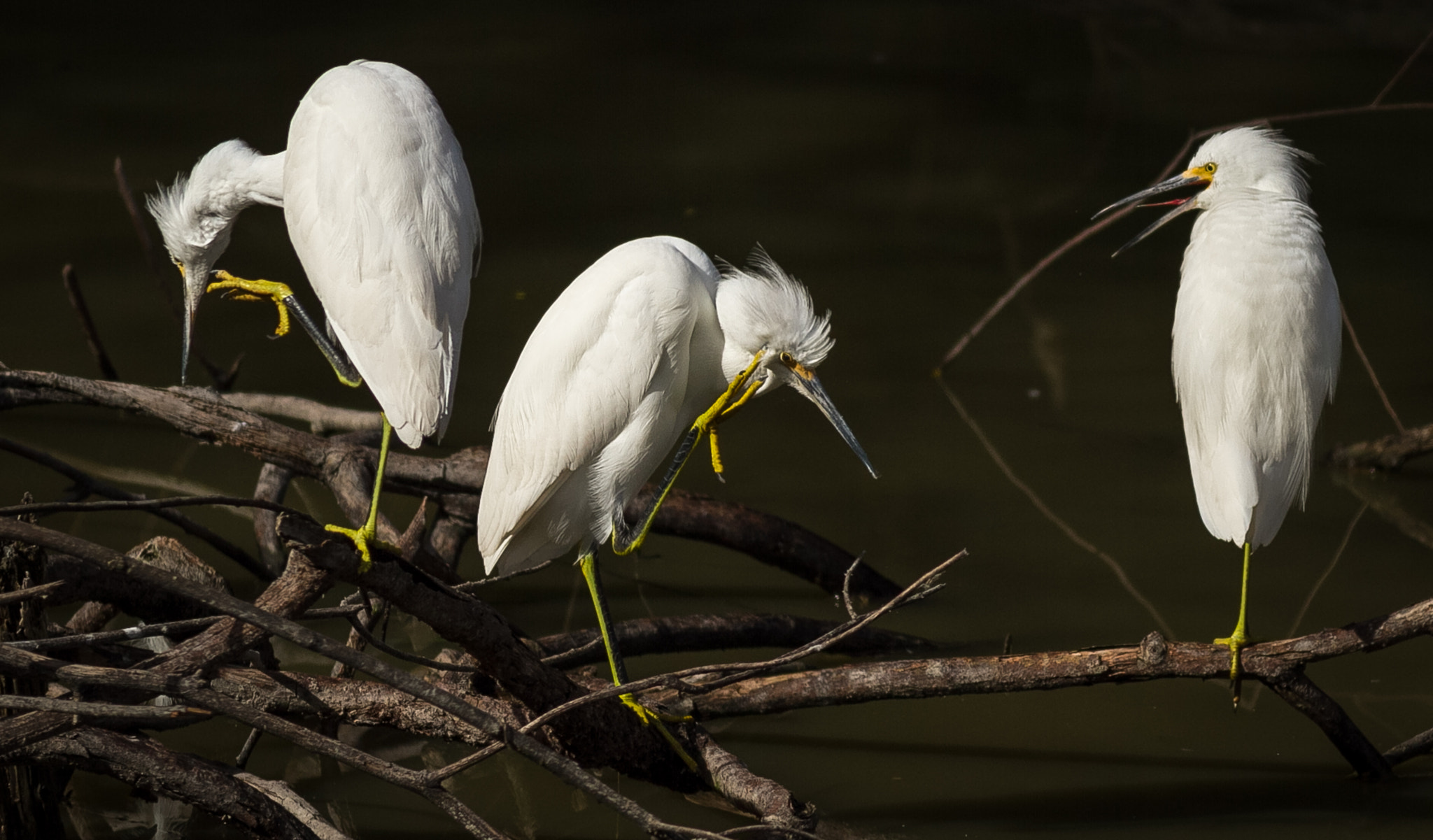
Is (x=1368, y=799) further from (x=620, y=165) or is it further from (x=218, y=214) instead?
(x=620, y=165)

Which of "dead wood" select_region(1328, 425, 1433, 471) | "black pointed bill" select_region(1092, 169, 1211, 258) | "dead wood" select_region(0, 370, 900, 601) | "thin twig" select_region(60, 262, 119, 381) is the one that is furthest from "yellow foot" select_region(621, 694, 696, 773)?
"dead wood" select_region(1328, 425, 1433, 471)

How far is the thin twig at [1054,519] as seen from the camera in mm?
3592

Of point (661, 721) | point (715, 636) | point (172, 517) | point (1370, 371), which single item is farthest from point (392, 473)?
point (1370, 371)

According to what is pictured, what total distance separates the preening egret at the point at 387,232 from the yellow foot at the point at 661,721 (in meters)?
0.60

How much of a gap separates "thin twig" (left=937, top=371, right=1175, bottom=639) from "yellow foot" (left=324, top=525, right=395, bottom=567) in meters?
2.06

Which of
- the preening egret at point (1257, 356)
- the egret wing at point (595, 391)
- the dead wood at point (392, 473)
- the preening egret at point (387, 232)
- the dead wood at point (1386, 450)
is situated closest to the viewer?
the preening egret at point (387, 232)

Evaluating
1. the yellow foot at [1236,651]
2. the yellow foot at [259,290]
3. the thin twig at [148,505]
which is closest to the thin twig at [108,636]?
the thin twig at [148,505]

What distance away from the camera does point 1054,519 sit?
13.7ft

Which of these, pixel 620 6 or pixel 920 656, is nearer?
pixel 920 656

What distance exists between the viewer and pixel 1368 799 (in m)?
2.74

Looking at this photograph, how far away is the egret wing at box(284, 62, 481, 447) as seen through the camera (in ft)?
7.80

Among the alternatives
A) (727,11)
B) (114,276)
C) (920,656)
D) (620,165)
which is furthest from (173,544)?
(727,11)

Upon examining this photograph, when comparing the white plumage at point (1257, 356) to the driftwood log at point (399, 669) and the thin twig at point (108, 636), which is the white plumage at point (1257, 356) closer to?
the driftwood log at point (399, 669)

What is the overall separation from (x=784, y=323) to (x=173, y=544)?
1.33 m
